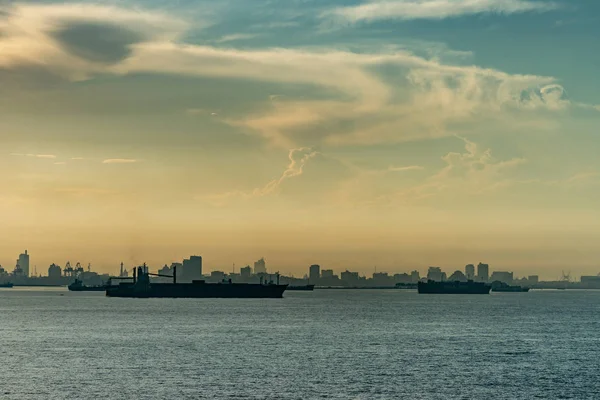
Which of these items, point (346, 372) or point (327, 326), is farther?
point (327, 326)

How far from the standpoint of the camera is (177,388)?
8500 centimetres

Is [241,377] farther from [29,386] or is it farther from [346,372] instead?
[29,386]

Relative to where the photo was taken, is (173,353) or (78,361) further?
(173,353)

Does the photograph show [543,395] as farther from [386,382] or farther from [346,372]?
[346,372]

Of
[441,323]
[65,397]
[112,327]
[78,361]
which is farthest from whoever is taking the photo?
[441,323]

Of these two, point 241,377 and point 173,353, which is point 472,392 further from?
point 173,353

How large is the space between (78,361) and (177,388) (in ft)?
90.7

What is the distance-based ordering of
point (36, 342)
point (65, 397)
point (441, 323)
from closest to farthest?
point (65, 397) → point (36, 342) → point (441, 323)

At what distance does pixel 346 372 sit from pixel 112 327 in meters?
87.1

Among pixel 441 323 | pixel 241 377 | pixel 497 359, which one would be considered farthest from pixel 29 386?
pixel 441 323

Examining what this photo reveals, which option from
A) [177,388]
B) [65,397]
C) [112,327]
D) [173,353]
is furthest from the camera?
[112,327]

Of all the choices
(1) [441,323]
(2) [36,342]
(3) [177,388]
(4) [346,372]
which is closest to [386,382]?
(4) [346,372]

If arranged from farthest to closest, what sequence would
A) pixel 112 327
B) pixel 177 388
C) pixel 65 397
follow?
1. pixel 112 327
2. pixel 177 388
3. pixel 65 397

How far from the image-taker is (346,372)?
318 feet
